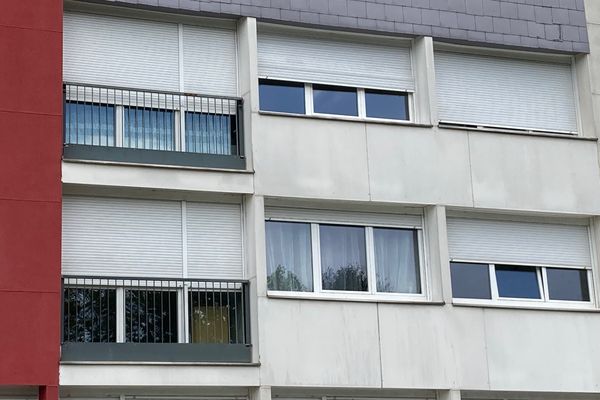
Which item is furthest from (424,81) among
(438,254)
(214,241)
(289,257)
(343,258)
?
(214,241)

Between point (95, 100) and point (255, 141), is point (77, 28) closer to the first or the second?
point (95, 100)

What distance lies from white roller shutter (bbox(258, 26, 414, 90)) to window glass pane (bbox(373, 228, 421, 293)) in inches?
92.8

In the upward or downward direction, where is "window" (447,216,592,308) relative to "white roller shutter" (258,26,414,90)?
downward

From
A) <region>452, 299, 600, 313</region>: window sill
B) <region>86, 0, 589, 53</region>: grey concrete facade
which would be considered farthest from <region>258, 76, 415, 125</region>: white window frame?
<region>452, 299, 600, 313</region>: window sill

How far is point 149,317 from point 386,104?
523 cm

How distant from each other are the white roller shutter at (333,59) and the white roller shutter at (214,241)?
2266 mm

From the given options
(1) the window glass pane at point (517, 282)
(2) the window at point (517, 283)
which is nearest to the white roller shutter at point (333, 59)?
(2) the window at point (517, 283)

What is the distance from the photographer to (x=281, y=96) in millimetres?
19453

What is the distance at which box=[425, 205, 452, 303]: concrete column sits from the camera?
1908cm

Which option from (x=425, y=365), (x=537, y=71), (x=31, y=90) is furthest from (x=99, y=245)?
(x=537, y=71)

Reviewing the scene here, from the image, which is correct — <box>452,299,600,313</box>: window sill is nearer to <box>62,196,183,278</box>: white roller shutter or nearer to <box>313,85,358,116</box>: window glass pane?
<box>313,85,358,116</box>: window glass pane

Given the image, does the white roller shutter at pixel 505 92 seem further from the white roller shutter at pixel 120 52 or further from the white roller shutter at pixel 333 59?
the white roller shutter at pixel 120 52

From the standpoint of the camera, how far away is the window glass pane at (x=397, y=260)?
19.3 meters

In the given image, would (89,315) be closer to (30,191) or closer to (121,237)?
(121,237)
